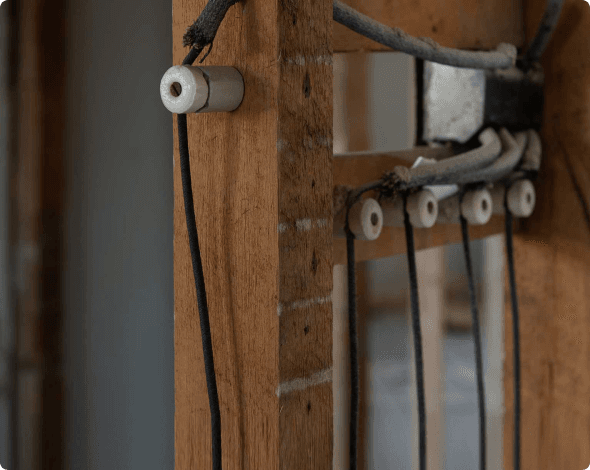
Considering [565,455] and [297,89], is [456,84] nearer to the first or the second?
[297,89]

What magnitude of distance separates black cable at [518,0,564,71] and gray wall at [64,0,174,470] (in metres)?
1.32

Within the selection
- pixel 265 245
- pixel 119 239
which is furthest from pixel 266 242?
pixel 119 239

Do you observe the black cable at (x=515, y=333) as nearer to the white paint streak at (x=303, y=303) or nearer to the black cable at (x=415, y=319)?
the black cable at (x=415, y=319)

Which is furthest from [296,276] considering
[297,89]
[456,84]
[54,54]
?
[54,54]

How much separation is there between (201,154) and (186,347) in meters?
0.19

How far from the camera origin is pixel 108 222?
228 cm

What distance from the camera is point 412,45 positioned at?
72 centimetres

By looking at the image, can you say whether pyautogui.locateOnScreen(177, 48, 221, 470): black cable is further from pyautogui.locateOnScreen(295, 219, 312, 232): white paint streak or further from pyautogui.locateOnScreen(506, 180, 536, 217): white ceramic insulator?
pyautogui.locateOnScreen(506, 180, 536, 217): white ceramic insulator

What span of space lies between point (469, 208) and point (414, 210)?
0.49ft

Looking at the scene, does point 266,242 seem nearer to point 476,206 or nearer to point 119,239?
point 476,206

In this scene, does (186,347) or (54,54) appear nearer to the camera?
(186,347)

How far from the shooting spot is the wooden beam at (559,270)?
3.57 ft

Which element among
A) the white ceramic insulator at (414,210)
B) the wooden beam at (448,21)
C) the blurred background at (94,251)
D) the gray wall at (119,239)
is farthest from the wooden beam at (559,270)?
the gray wall at (119,239)

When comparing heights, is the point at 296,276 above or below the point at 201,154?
below
